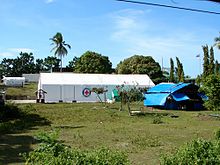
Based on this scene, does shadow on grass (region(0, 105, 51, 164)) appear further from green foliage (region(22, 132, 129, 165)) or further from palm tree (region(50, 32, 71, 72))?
palm tree (region(50, 32, 71, 72))

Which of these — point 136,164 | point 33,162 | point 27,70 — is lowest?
point 136,164

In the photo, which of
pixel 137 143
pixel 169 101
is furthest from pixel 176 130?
pixel 169 101

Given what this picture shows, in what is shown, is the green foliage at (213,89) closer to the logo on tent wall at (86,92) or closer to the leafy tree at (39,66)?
the logo on tent wall at (86,92)

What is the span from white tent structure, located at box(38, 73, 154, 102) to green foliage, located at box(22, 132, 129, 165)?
37028 millimetres

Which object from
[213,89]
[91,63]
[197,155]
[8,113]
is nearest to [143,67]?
[91,63]

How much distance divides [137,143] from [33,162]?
902 cm

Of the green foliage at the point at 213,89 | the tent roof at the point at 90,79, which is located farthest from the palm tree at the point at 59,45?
the green foliage at the point at 213,89

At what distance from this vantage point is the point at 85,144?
13.7 m

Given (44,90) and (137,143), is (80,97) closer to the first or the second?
(44,90)

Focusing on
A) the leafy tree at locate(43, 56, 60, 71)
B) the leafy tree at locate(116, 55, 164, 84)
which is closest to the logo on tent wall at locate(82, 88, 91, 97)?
the leafy tree at locate(116, 55, 164, 84)

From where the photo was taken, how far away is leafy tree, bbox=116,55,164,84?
6438 cm

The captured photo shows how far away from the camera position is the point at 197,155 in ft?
18.5

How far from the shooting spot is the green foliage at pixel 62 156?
5.04 meters

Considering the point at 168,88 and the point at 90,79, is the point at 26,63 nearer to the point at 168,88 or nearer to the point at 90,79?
the point at 90,79
